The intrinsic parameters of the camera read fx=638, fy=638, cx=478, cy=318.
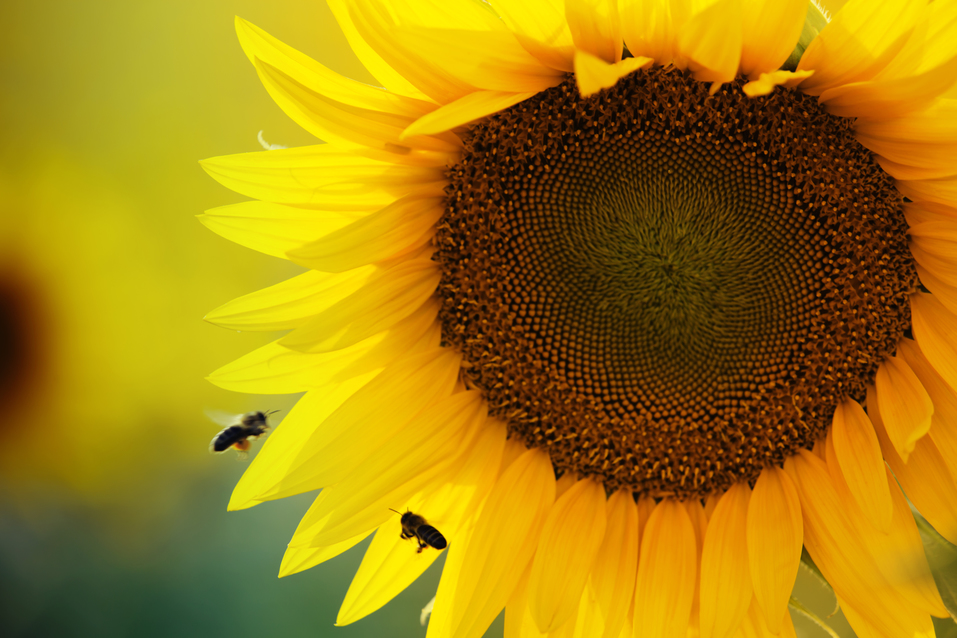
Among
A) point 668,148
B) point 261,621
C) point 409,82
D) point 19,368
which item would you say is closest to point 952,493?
point 668,148

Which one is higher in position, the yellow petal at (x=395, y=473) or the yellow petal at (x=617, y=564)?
the yellow petal at (x=395, y=473)

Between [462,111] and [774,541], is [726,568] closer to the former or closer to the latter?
[774,541]

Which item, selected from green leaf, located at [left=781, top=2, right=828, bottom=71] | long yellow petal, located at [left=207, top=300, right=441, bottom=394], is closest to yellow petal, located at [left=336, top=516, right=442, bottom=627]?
long yellow petal, located at [left=207, top=300, right=441, bottom=394]

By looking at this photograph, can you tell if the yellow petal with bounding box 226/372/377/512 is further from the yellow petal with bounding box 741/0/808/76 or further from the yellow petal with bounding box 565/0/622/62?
the yellow petal with bounding box 741/0/808/76

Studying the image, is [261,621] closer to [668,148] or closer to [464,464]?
[464,464]

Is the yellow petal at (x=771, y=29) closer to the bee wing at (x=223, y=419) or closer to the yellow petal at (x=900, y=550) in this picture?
the yellow petal at (x=900, y=550)

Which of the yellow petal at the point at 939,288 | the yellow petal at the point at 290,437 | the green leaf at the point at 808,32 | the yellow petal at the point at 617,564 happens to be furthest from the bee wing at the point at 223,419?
the yellow petal at the point at 939,288
